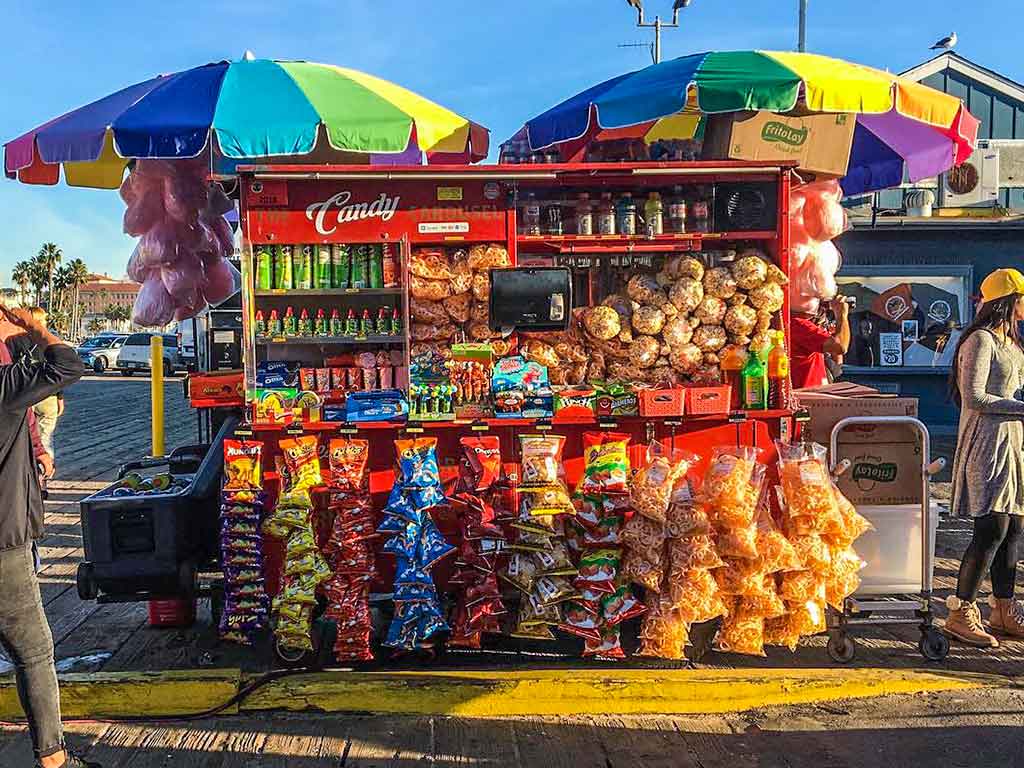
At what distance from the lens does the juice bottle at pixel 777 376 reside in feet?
18.6

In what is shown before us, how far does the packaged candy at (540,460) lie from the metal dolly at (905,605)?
164 centimetres

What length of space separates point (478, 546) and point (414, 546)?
37 centimetres

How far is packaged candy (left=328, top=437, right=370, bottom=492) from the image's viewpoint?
5.27m

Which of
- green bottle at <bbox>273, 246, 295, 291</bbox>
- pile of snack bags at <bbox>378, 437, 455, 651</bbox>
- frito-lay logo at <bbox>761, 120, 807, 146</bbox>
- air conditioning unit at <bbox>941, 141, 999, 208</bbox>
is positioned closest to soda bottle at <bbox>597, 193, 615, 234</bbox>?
frito-lay logo at <bbox>761, 120, 807, 146</bbox>

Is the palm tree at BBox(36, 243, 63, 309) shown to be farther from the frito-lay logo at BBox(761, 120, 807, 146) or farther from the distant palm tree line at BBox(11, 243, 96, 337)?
the frito-lay logo at BBox(761, 120, 807, 146)

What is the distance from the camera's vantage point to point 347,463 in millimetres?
5277

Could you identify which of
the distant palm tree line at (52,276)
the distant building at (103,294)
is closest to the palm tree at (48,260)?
the distant palm tree line at (52,276)

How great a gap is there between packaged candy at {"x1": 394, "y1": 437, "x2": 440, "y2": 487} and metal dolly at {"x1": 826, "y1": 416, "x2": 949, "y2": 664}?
2352 millimetres

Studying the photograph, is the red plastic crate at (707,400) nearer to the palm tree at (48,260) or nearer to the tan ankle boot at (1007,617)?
the tan ankle boot at (1007,617)

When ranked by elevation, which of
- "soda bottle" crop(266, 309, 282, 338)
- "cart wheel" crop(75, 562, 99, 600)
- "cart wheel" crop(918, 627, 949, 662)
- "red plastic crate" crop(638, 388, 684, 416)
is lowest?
"cart wheel" crop(918, 627, 949, 662)

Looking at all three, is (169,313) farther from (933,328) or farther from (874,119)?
(933,328)

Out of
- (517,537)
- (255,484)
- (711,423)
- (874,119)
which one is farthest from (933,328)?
(255,484)

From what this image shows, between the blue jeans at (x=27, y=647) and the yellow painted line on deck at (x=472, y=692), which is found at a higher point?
the blue jeans at (x=27, y=647)

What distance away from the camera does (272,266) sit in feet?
19.3
